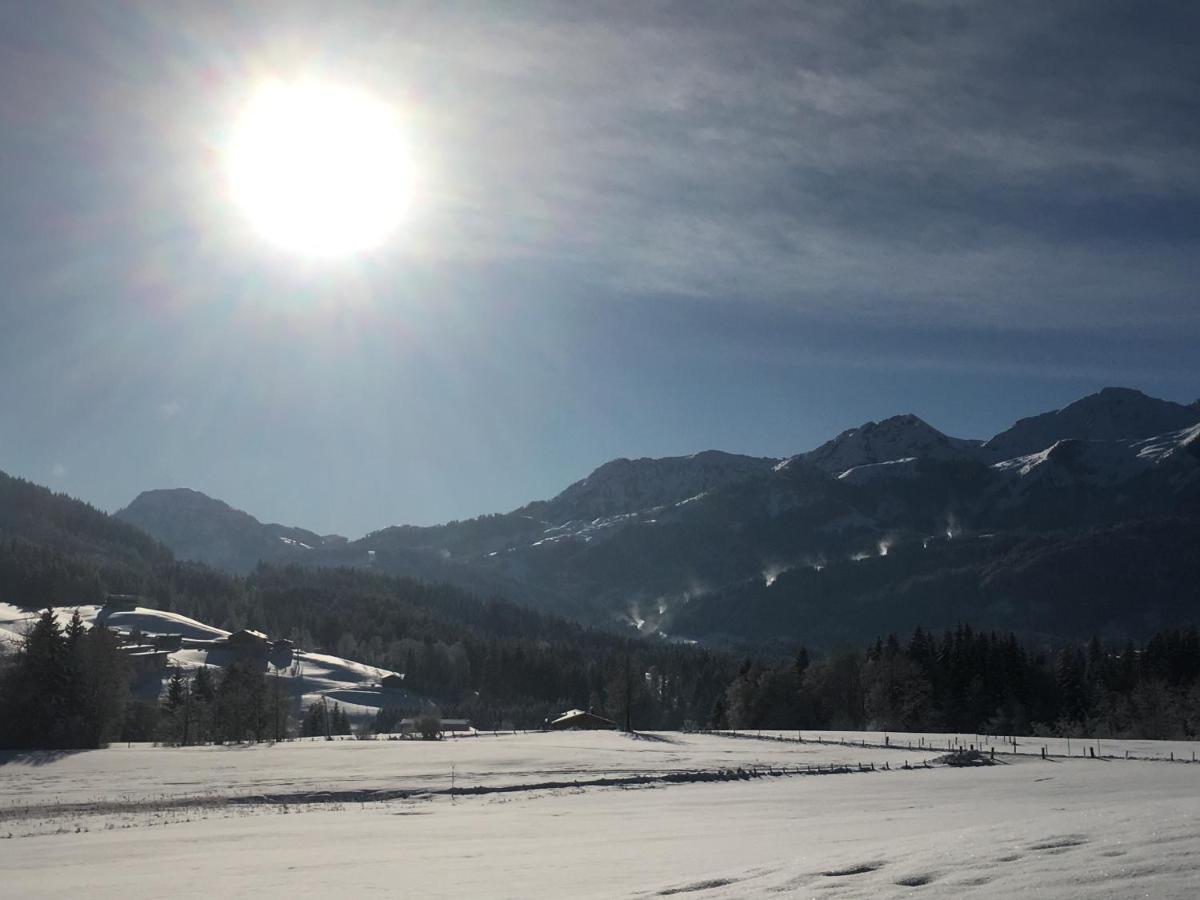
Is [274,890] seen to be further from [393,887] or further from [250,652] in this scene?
[250,652]

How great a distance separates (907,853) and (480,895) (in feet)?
25.9

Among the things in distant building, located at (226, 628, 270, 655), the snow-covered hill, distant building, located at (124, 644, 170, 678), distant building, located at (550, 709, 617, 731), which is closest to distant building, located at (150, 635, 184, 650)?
the snow-covered hill

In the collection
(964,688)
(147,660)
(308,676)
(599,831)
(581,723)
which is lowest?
(581,723)

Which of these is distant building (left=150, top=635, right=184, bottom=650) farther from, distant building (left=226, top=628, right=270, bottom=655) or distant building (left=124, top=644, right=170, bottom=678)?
distant building (left=124, top=644, right=170, bottom=678)

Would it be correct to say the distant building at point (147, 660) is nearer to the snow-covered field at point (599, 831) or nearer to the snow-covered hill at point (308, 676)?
the snow-covered hill at point (308, 676)

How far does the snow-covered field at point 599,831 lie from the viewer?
1537cm

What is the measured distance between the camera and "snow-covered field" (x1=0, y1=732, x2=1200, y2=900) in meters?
15.4

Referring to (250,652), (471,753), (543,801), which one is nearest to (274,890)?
(543,801)

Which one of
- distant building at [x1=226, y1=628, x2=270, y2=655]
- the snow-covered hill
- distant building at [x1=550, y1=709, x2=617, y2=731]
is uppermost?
distant building at [x1=226, y1=628, x2=270, y2=655]

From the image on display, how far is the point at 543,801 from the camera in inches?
1633

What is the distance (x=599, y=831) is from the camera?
94.9 ft

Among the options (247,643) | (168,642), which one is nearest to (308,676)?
(247,643)

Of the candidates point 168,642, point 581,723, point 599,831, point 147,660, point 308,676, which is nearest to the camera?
point 599,831

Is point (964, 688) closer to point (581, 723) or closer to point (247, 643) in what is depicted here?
point (581, 723)
